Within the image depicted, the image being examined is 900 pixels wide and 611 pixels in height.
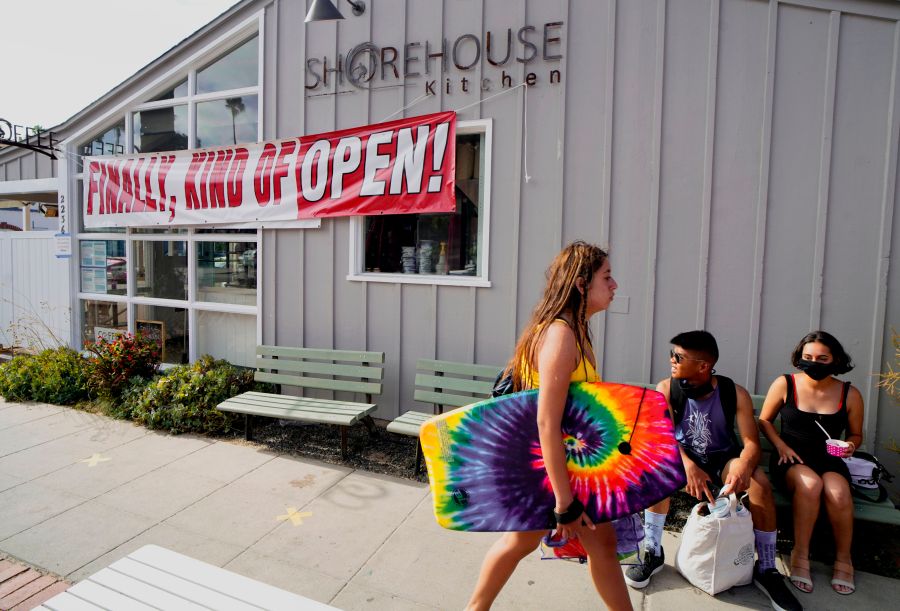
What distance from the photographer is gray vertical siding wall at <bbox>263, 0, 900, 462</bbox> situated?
3803 millimetres

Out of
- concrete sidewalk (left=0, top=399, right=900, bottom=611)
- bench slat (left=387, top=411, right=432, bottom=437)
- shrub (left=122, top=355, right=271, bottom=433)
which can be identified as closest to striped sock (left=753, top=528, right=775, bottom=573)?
concrete sidewalk (left=0, top=399, right=900, bottom=611)

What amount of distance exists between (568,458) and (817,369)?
198 cm

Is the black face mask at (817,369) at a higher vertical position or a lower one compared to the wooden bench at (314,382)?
higher

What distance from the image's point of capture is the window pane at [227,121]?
6051 mm

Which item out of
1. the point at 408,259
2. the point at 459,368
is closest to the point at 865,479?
the point at 459,368

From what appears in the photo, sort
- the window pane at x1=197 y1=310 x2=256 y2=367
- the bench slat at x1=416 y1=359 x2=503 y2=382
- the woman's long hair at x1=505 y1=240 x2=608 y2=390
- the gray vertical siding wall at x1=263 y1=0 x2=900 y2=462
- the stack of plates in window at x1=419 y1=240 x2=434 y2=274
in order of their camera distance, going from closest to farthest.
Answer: the woman's long hair at x1=505 y1=240 x2=608 y2=390 → the gray vertical siding wall at x1=263 y1=0 x2=900 y2=462 → the bench slat at x1=416 y1=359 x2=503 y2=382 → the stack of plates in window at x1=419 y1=240 x2=434 y2=274 → the window pane at x1=197 y1=310 x2=256 y2=367

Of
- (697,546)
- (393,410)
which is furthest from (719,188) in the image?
(393,410)

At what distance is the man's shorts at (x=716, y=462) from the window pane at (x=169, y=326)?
5703mm

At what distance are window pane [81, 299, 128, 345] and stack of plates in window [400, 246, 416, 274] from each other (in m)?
4.03

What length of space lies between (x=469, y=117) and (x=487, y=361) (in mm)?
2096

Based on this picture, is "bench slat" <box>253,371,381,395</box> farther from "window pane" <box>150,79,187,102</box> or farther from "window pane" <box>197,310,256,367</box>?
"window pane" <box>150,79,187,102</box>

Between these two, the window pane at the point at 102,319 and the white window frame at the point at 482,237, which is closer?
the white window frame at the point at 482,237

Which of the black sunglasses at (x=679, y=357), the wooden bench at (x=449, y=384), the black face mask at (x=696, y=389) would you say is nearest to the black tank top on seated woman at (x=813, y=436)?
the black face mask at (x=696, y=389)

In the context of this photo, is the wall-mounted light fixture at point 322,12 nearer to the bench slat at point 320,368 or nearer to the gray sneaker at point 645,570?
the bench slat at point 320,368
